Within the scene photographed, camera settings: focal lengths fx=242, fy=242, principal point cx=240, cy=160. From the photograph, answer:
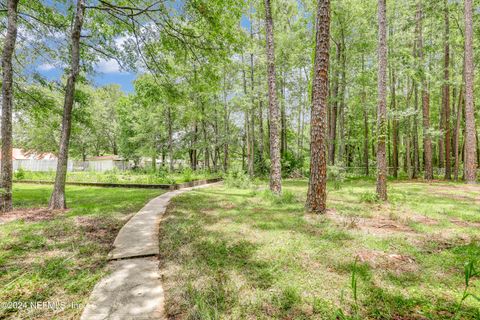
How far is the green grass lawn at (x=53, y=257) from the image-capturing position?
92.7 inches

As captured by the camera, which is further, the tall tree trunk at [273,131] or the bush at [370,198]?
the tall tree trunk at [273,131]

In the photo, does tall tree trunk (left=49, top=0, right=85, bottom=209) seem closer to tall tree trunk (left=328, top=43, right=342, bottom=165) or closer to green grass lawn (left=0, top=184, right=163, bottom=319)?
green grass lawn (left=0, top=184, right=163, bottom=319)

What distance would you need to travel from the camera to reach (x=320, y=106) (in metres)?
5.41

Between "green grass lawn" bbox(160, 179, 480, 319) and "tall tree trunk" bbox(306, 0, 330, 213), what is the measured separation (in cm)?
75

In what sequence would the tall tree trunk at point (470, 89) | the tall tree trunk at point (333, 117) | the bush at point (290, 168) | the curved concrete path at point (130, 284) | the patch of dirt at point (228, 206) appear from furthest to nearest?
the bush at point (290, 168) → the tall tree trunk at point (333, 117) → the tall tree trunk at point (470, 89) → the patch of dirt at point (228, 206) → the curved concrete path at point (130, 284)

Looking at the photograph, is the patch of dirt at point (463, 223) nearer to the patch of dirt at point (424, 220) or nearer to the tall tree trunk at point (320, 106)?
the patch of dirt at point (424, 220)

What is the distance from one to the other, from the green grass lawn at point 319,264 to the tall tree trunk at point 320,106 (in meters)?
0.75

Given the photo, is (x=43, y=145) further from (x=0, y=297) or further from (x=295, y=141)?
(x=0, y=297)

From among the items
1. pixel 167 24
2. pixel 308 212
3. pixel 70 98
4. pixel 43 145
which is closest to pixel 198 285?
pixel 308 212

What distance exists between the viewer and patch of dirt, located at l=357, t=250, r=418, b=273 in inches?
113

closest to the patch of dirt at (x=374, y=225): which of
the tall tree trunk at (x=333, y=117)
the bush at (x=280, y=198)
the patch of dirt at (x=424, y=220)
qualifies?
the patch of dirt at (x=424, y=220)

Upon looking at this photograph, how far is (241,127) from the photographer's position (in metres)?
22.5

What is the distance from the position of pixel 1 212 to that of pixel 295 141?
26494 mm

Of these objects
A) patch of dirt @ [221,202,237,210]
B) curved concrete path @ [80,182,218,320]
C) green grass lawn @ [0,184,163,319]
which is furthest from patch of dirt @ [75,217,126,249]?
patch of dirt @ [221,202,237,210]
